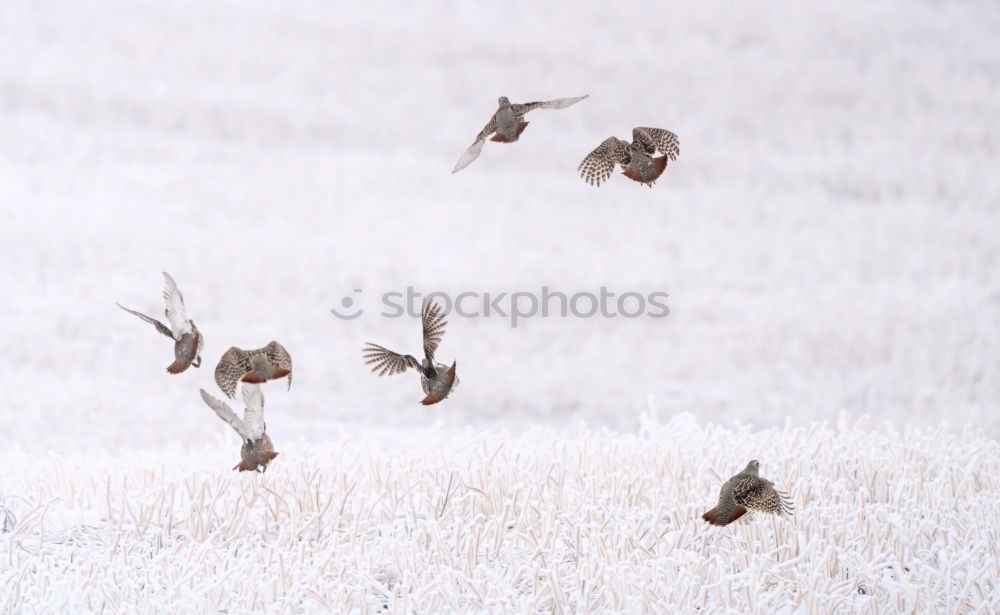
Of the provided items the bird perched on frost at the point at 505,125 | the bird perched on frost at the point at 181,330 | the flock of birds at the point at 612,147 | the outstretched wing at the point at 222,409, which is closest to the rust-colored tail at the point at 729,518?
the flock of birds at the point at 612,147

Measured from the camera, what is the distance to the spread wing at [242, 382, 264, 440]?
2.98 meters

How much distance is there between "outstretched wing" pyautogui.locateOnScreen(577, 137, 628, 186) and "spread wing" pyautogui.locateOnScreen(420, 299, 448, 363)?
2.13 feet

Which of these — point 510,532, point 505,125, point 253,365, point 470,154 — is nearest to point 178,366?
point 253,365

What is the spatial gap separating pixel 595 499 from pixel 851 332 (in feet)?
19.9

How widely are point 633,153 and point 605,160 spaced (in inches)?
3.7

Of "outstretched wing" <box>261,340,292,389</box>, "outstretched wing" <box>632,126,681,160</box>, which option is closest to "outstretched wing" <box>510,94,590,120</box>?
"outstretched wing" <box>632,126,681,160</box>

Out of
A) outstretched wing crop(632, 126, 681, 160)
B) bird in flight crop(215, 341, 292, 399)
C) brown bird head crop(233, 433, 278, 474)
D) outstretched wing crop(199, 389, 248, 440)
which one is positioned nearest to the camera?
bird in flight crop(215, 341, 292, 399)

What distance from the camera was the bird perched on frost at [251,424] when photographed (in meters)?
2.98

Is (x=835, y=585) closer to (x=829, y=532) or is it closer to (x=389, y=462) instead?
(x=829, y=532)

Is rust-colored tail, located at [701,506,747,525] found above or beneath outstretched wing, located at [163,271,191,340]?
beneath

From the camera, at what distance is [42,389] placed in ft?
27.6

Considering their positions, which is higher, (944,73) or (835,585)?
(944,73)

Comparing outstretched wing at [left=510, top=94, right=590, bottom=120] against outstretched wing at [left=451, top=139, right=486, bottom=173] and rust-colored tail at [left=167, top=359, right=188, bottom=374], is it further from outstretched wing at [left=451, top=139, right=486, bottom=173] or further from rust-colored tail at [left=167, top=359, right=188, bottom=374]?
rust-colored tail at [left=167, top=359, right=188, bottom=374]

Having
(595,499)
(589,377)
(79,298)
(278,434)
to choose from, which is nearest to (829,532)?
(595,499)
